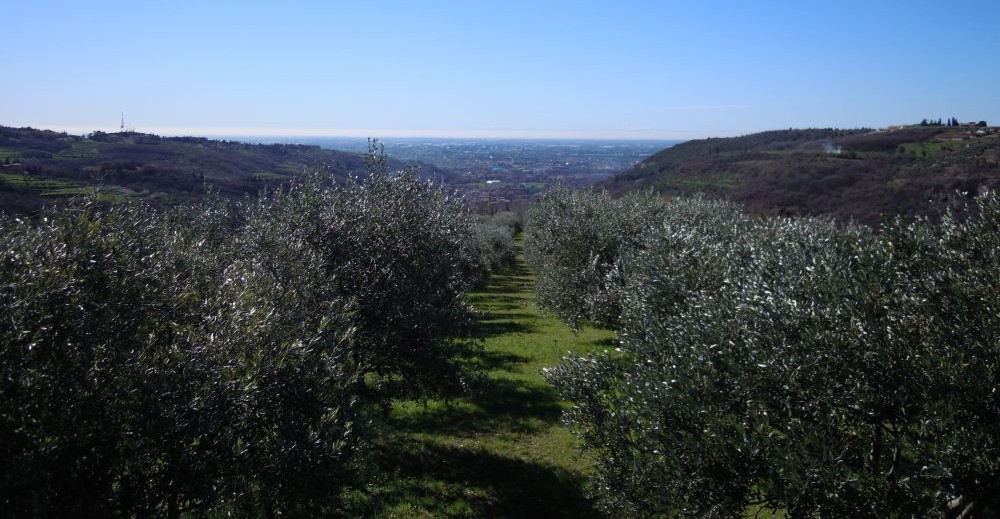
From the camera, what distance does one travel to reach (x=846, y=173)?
86.4 meters

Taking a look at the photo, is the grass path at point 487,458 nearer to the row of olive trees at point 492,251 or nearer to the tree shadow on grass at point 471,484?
the tree shadow on grass at point 471,484

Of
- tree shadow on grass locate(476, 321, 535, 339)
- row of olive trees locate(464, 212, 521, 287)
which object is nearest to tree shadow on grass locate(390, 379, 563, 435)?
tree shadow on grass locate(476, 321, 535, 339)

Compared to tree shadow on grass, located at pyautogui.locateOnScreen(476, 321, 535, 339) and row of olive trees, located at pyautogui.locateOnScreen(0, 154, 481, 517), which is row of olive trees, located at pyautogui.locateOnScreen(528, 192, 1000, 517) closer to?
row of olive trees, located at pyautogui.locateOnScreen(0, 154, 481, 517)

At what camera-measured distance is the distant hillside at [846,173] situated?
61.2 m

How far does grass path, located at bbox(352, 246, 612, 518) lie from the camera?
12.8 metres

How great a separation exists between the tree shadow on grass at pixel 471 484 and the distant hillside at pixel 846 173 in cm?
2806

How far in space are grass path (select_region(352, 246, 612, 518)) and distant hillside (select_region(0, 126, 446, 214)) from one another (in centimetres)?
2137

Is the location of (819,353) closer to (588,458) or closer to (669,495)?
(669,495)

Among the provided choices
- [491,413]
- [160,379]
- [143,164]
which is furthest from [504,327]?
[143,164]

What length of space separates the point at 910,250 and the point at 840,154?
11825 centimetres

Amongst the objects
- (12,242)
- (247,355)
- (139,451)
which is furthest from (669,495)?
(12,242)

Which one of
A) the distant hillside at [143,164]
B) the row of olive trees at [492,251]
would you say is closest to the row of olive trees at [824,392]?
the distant hillside at [143,164]

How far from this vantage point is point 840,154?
356 feet

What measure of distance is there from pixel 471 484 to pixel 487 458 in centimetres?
163
